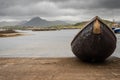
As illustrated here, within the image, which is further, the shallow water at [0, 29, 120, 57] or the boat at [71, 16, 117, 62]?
the shallow water at [0, 29, 120, 57]

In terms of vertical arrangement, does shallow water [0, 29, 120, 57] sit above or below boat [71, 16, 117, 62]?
Answer: below

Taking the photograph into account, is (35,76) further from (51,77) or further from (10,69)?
(10,69)

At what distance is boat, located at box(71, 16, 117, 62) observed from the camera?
9962mm

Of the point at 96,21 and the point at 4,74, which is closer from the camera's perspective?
the point at 4,74

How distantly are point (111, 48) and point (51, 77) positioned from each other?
388 centimetres

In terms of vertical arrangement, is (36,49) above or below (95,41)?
below

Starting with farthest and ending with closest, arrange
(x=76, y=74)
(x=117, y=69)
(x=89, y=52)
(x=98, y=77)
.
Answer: (x=89, y=52), (x=117, y=69), (x=76, y=74), (x=98, y=77)

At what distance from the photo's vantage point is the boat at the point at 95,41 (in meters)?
9.96

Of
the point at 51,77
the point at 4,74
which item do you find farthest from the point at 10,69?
the point at 51,77

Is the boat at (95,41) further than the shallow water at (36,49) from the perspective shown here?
No

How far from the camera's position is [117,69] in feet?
31.7

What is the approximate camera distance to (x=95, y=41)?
10031 mm

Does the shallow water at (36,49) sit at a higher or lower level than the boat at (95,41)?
lower

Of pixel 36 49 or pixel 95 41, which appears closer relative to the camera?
pixel 95 41
